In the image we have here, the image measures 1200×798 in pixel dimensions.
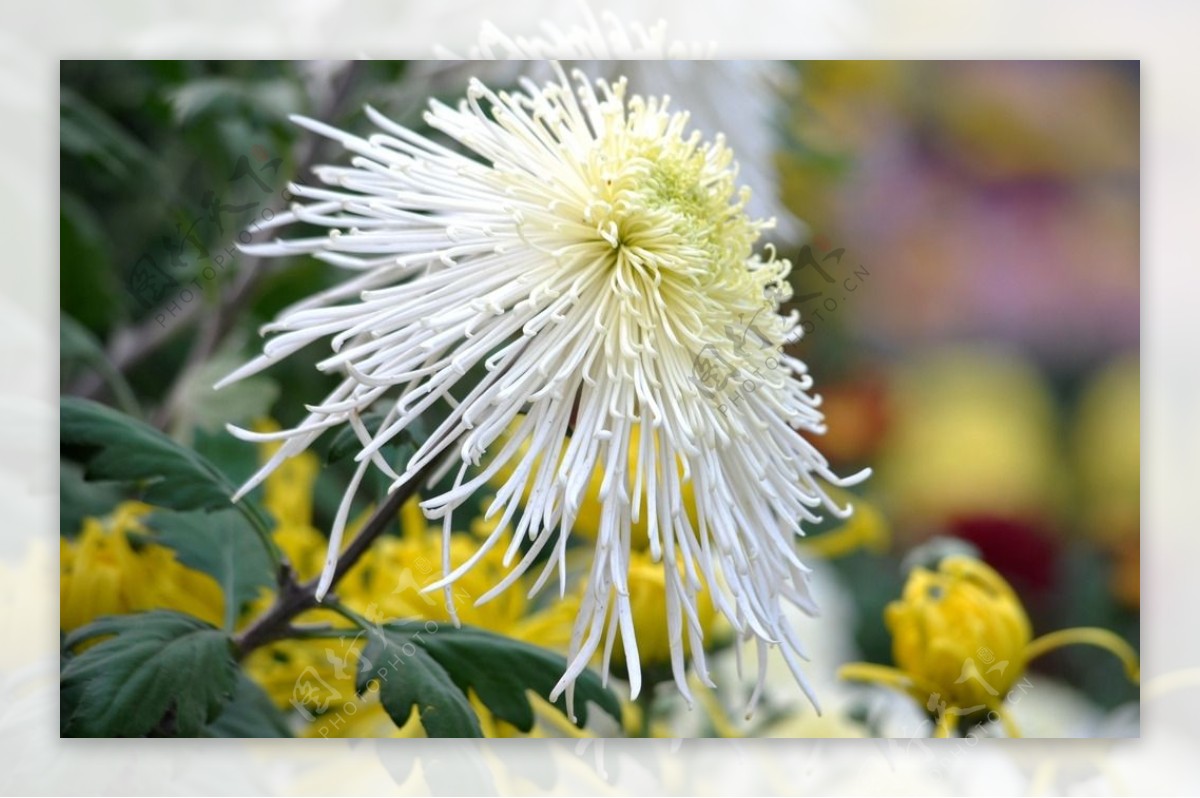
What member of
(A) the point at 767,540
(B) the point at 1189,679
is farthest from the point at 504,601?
(B) the point at 1189,679

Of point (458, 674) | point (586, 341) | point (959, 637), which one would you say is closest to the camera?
point (586, 341)

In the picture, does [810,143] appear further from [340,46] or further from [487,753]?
[487,753]

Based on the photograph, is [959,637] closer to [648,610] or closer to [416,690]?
[648,610]

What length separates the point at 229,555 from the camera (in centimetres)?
105

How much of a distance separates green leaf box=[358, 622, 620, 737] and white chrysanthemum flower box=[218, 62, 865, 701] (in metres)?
0.13

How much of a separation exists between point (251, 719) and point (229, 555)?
17 centimetres

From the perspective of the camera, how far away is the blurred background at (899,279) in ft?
3.79

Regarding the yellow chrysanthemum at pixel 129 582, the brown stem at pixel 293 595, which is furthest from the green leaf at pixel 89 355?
the brown stem at pixel 293 595

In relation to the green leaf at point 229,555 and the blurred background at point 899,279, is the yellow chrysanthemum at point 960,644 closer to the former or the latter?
the blurred background at point 899,279

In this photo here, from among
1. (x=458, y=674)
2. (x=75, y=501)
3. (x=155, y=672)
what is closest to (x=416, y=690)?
(x=458, y=674)

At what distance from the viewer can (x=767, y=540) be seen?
3.07 feet

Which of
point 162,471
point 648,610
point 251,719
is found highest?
point 162,471

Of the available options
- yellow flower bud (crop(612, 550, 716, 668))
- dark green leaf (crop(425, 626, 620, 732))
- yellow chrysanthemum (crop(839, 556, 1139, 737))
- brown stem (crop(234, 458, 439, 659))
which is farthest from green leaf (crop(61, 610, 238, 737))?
yellow chrysanthemum (crop(839, 556, 1139, 737))

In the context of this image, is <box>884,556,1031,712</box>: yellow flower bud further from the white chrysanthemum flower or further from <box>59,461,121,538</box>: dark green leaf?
<box>59,461,121,538</box>: dark green leaf
